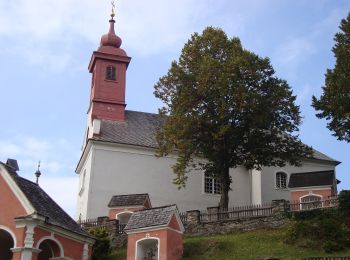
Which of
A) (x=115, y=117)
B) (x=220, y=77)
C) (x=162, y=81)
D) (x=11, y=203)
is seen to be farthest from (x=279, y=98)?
(x=11, y=203)

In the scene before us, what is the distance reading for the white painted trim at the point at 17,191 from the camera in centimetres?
2799

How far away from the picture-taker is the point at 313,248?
108 ft

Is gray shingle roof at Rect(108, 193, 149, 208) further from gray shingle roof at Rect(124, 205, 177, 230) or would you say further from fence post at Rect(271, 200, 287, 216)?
fence post at Rect(271, 200, 287, 216)

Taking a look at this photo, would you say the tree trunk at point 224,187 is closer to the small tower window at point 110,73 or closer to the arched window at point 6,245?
the arched window at point 6,245

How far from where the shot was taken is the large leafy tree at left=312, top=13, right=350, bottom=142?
38.2 metres

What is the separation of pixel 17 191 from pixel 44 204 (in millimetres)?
1929

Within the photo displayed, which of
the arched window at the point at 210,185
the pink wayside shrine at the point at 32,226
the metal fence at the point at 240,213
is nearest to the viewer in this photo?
the pink wayside shrine at the point at 32,226

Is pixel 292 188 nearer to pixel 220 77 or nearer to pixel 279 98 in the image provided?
pixel 279 98

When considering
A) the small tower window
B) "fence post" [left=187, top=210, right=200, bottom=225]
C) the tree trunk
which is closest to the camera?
"fence post" [left=187, top=210, right=200, bottom=225]

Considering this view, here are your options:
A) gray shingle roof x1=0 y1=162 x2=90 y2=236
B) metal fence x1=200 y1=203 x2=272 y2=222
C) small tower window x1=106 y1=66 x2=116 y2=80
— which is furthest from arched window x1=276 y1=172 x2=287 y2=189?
gray shingle roof x1=0 y1=162 x2=90 y2=236

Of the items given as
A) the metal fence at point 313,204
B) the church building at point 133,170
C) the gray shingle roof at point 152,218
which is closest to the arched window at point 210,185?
the church building at point 133,170

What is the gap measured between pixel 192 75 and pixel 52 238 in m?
18.8

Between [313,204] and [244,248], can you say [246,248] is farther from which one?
[313,204]

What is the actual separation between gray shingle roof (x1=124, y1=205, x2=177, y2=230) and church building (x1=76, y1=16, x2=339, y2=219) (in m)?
14.8
